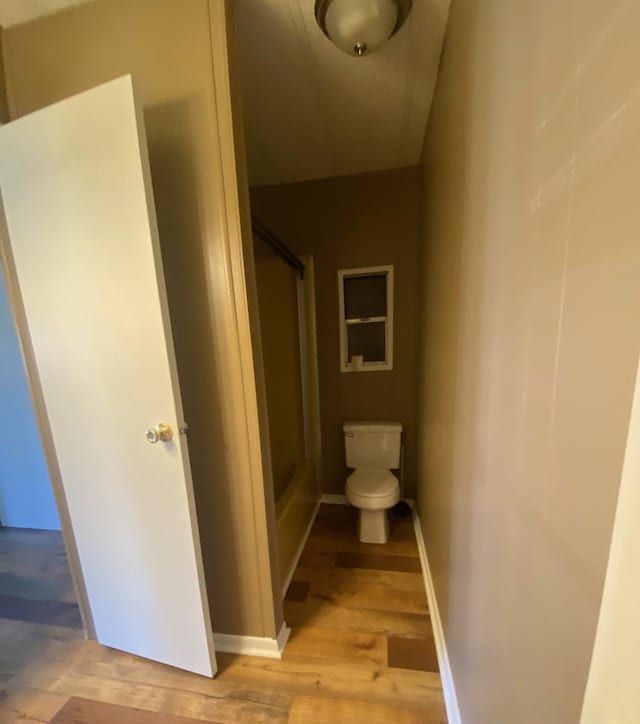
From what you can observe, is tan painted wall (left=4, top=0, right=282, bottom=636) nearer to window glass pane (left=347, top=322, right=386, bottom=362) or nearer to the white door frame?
the white door frame

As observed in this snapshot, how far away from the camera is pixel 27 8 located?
1.10 meters

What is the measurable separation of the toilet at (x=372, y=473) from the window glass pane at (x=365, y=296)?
0.81 m

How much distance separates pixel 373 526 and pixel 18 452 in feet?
8.24

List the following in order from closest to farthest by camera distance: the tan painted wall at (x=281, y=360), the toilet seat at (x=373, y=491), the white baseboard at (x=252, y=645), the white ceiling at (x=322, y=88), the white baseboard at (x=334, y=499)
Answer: the white ceiling at (x=322, y=88) < the white baseboard at (x=252, y=645) < the toilet seat at (x=373, y=491) < the tan painted wall at (x=281, y=360) < the white baseboard at (x=334, y=499)

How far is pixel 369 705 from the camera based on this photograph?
3.77 ft

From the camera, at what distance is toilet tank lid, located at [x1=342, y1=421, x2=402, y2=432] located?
2260 mm

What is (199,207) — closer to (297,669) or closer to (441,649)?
(297,669)

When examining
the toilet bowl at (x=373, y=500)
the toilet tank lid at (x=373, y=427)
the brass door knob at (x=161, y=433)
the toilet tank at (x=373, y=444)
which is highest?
the brass door knob at (x=161, y=433)

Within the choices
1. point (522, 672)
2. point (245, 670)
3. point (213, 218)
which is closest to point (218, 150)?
point (213, 218)

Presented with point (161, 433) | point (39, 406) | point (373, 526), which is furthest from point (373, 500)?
point (39, 406)

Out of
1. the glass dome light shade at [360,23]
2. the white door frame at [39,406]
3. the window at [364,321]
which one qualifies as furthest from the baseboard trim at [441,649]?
the glass dome light shade at [360,23]

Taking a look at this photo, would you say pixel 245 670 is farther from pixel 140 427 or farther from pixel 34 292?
pixel 34 292

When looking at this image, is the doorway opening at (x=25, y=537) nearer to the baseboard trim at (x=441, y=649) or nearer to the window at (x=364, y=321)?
the baseboard trim at (x=441, y=649)

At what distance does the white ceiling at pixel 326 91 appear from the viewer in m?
1.16
